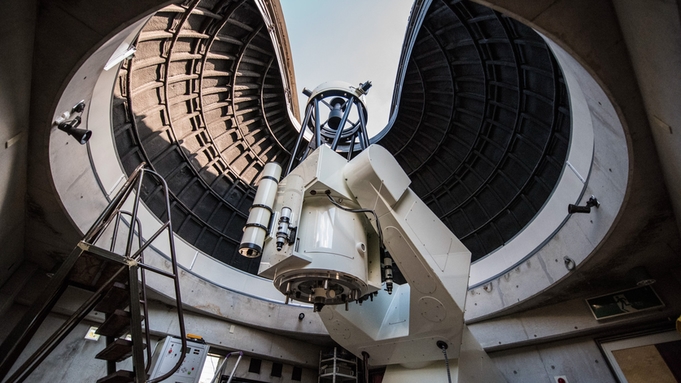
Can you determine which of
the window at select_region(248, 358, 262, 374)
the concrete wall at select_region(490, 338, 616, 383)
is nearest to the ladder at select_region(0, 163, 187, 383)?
the window at select_region(248, 358, 262, 374)

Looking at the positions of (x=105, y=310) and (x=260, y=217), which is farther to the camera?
(x=260, y=217)

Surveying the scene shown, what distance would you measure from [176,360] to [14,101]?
19.6 feet

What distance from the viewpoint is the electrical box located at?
6.28 metres

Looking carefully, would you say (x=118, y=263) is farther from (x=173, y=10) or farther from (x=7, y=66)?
(x=173, y=10)

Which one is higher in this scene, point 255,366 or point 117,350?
point 255,366

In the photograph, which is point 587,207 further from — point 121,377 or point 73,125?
point 73,125

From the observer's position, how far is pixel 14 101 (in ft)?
9.73

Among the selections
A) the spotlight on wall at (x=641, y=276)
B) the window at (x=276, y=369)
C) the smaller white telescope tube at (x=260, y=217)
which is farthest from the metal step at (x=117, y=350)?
the spotlight on wall at (x=641, y=276)

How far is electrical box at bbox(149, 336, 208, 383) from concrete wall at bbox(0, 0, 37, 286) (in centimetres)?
364

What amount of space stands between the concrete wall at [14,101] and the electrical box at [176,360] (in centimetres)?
364

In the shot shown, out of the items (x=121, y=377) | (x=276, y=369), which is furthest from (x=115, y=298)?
(x=276, y=369)

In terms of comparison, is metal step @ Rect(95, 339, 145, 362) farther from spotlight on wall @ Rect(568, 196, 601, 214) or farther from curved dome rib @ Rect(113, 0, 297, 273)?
curved dome rib @ Rect(113, 0, 297, 273)

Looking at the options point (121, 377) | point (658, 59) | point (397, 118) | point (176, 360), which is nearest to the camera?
point (658, 59)

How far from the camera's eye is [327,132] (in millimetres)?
11891
